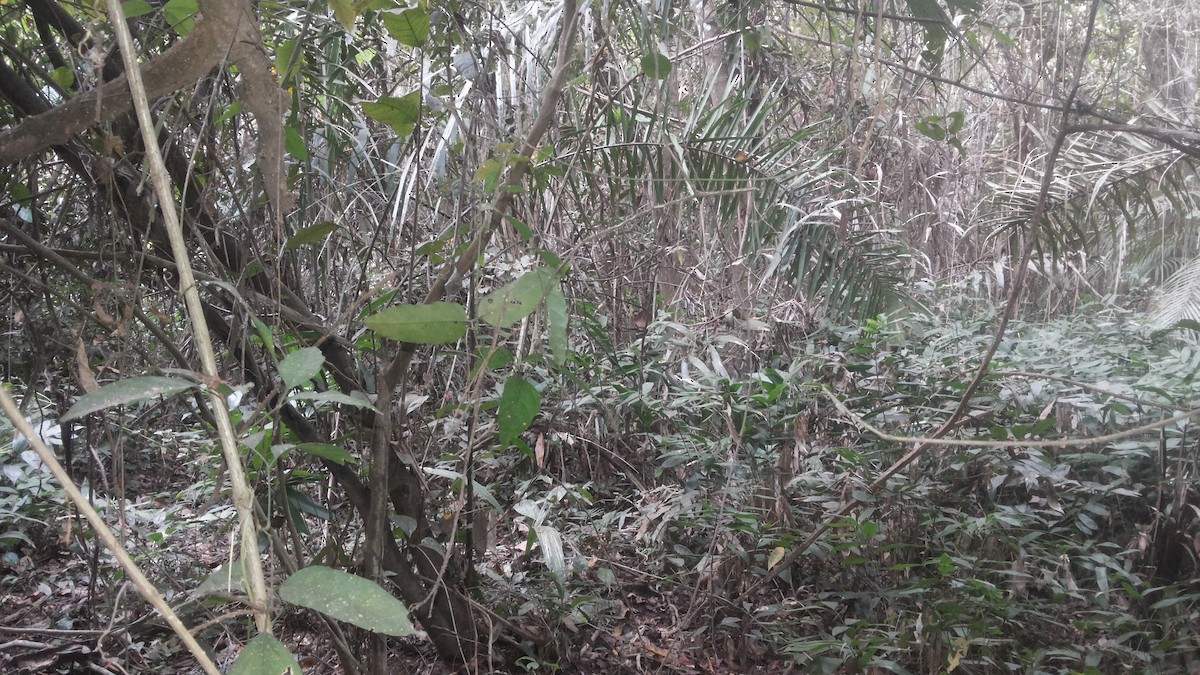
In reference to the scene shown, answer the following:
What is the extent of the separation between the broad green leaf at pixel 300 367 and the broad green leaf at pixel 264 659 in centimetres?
28

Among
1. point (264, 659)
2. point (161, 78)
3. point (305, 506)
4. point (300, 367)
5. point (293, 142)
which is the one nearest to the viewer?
point (264, 659)

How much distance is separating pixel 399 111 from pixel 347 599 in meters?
0.81

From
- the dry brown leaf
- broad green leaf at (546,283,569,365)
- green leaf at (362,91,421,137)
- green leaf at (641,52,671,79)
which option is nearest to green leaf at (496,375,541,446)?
broad green leaf at (546,283,569,365)

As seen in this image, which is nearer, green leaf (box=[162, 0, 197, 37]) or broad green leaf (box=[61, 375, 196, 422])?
broad green leaf (box=[61, 375, 196, 422])

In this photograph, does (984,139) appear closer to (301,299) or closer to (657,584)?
(657,584)

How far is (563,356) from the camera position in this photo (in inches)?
39.4

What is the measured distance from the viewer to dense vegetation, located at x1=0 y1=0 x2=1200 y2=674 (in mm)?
1317

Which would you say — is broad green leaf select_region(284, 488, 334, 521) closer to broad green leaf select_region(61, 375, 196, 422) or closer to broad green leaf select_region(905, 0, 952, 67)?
broad green leaf select_region(61, 375, 196, 422)

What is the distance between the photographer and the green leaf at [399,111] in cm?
121

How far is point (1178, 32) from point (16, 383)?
520 cm

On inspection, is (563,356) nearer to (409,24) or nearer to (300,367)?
(300,367)

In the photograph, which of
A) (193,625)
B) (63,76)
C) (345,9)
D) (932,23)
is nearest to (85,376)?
(345,9)

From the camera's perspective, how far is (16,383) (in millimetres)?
2814

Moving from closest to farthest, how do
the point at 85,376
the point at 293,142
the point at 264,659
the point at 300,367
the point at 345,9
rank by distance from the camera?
the point at 264,659 < the point at 300,367 < the point at 85,376 < the point at 345,9 < the point at 293,142
